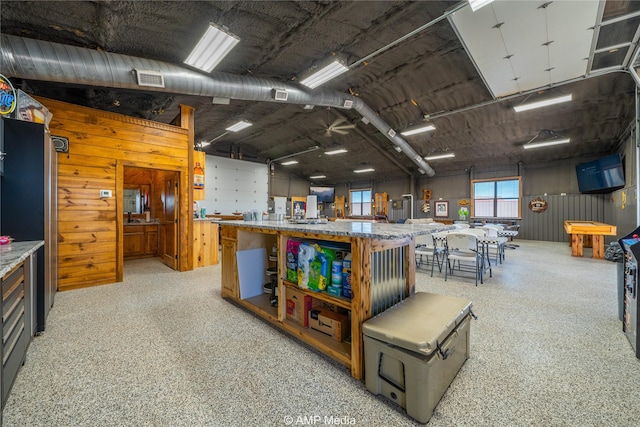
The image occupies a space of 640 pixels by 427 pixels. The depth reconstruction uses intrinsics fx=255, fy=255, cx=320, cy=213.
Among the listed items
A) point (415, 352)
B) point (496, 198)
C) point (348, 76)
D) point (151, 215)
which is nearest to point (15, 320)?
→ point (415, 352)

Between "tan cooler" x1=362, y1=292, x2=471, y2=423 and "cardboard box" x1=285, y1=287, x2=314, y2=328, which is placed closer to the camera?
"tan cooler" x1=362, y1=292, x2=471, y2=423

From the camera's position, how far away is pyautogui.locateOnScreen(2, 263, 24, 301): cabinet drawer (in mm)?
1436

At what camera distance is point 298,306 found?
7.66 feet

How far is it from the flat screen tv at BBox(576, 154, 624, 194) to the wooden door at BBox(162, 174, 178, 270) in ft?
37.6

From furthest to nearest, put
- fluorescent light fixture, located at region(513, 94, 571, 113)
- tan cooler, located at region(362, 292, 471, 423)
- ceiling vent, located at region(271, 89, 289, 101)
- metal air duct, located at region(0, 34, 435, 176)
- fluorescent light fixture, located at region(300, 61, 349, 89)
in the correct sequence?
fluorescent light fixture, located at region(513, 94, 571, 113) → ceiling vent, located at region(271, 89, 289, 101) → fluorescent light fixture, located at region(300, 61, 349, 89) → metal air duct, located at region(0, 34, 435, 176) → tan cooler, located at region(362, 292, 471, 423)

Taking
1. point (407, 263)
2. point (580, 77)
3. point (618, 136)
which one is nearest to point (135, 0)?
point (407, 263)

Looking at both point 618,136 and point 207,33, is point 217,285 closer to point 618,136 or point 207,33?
point 207,33

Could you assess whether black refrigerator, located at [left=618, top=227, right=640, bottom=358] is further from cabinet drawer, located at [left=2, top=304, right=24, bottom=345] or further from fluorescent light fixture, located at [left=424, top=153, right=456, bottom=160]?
fluorescent light fixture, located at [left=424, top=153, right=456, bottom=160]

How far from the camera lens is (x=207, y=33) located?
126 inches

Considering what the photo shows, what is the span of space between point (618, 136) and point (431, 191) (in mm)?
6149

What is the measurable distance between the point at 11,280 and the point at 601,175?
12.2 metres

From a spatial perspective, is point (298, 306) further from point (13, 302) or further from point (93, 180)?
point (93, 180)

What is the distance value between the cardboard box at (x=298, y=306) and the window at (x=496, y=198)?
1134 centimetres

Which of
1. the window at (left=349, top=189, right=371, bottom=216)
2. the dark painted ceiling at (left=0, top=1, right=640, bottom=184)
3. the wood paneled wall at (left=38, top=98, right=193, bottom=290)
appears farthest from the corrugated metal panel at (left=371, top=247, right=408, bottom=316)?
the window at (left=349, top=189, right=371, bottom=216)
